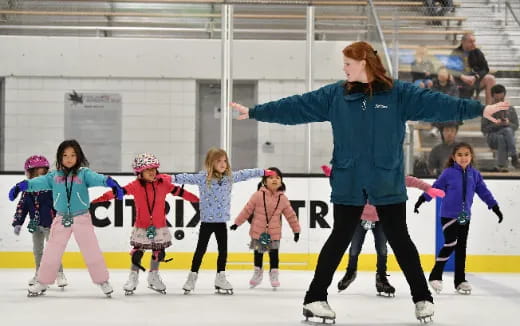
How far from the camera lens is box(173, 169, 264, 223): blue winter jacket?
6746 millimetres

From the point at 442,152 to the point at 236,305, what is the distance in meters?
3.87

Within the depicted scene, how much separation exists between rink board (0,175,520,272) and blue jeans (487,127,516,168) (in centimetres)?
27

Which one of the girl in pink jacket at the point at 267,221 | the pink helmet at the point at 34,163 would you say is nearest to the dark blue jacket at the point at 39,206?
the pink helmet at the point at 34,163

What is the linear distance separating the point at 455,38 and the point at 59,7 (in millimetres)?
4206

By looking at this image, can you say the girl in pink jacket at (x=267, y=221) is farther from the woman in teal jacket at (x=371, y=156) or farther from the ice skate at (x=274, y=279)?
the woman in teal jacket at (x=371, y=156)

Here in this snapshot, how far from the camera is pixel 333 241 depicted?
4781mm

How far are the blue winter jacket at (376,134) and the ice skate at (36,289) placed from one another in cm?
248

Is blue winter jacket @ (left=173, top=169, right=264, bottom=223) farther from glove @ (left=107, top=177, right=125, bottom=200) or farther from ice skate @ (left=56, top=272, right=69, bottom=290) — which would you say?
ice skate @ (left=56, top=272, right=69, bottom=290)

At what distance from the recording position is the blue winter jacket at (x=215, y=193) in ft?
22.1

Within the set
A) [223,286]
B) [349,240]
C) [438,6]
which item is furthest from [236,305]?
[438,6]

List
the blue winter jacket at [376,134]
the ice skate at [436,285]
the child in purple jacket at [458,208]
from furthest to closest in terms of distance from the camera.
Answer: the child in purple jacket at [458,208] < the ice skate at [436,285] < the blue winter jacket at [376,134]

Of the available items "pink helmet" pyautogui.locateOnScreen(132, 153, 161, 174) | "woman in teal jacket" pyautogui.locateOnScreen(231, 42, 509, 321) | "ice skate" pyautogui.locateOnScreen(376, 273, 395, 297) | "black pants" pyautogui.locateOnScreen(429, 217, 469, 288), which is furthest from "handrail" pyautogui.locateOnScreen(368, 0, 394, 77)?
"woman in teal jacket" pyautogui.locateOnScreen(231, 42, 509, 321)

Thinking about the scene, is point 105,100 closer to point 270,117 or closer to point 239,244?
point 239,244

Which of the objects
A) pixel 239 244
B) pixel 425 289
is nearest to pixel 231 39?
pixel 239 244
